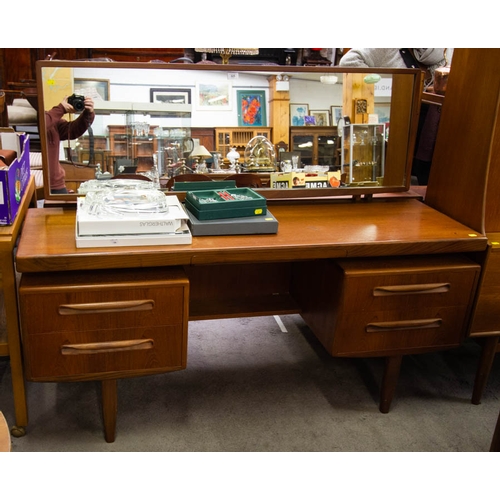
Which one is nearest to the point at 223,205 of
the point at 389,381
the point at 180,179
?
the point at 180,179

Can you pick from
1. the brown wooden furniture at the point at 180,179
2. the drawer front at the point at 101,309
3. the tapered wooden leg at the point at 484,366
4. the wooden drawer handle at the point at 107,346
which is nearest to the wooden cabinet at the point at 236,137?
the brown wooden furniture at the point at 180,179

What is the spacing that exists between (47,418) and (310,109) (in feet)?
4.74

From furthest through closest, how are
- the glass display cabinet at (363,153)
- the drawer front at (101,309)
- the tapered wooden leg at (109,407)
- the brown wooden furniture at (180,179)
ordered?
1. the glass display cabinet at (363,153)
2. the brown wooden furniture at (180,179)
3. the tapered wooden leg at (109,407)
4. the drawer front at (101,309)

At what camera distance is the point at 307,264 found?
2.02 metres

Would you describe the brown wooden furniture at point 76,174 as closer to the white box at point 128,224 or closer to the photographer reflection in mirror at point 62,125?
the photographer reflection in mirror at point 62,125

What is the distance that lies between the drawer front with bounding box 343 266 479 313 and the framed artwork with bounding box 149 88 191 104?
2.87 ft

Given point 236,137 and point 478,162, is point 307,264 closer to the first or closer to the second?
point 236,137

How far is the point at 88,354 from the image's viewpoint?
1593 mm

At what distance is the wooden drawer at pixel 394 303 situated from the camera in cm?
173

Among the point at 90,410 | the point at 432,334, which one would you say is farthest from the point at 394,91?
the point at 90,410

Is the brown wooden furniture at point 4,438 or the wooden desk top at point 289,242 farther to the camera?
the wooden desk top at point 289,242

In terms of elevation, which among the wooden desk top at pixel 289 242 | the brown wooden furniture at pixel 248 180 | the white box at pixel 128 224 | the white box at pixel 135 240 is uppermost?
the brown wooden furniture at pixel 248 180

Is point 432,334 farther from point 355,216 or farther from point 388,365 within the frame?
point 355,216

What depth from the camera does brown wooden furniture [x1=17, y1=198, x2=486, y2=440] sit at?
155cm
